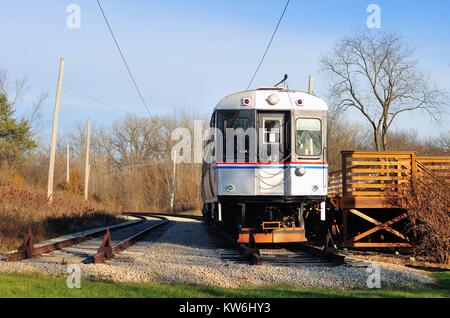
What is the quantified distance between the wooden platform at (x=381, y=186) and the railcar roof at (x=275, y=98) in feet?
5.58

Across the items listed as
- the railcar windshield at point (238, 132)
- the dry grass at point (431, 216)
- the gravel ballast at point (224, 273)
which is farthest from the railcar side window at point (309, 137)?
the gravel ballast at point (224, 273)

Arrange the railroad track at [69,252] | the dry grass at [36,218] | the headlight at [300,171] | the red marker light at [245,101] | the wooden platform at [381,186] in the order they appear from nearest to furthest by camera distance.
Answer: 1. the railroad track at [69,252]
2. the headlight at [300,171]
3. the red marker light at [245,101]
4. the wooden platform at [381,186]
5. the dry grass at [36,218]

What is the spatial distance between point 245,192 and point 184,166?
5762 cm

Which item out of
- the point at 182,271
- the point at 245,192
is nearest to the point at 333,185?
the point at 245,192

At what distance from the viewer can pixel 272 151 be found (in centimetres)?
1321

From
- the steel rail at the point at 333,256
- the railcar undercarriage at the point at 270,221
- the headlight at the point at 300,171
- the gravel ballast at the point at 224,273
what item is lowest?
the gravel ballast at the point at 224,273

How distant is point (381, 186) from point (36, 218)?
13290 mm

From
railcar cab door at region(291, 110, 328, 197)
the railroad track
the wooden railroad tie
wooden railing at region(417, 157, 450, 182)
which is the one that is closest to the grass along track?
the railroad track

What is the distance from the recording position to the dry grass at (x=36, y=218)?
16761 millimetres

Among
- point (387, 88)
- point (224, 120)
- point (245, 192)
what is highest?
point (387, 88)

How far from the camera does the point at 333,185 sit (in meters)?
18.1

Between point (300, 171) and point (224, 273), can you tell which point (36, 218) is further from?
point (224, 273)

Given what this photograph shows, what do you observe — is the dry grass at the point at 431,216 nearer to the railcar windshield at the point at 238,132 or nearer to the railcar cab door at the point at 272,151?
the railcar cab door at the point at 272,151
